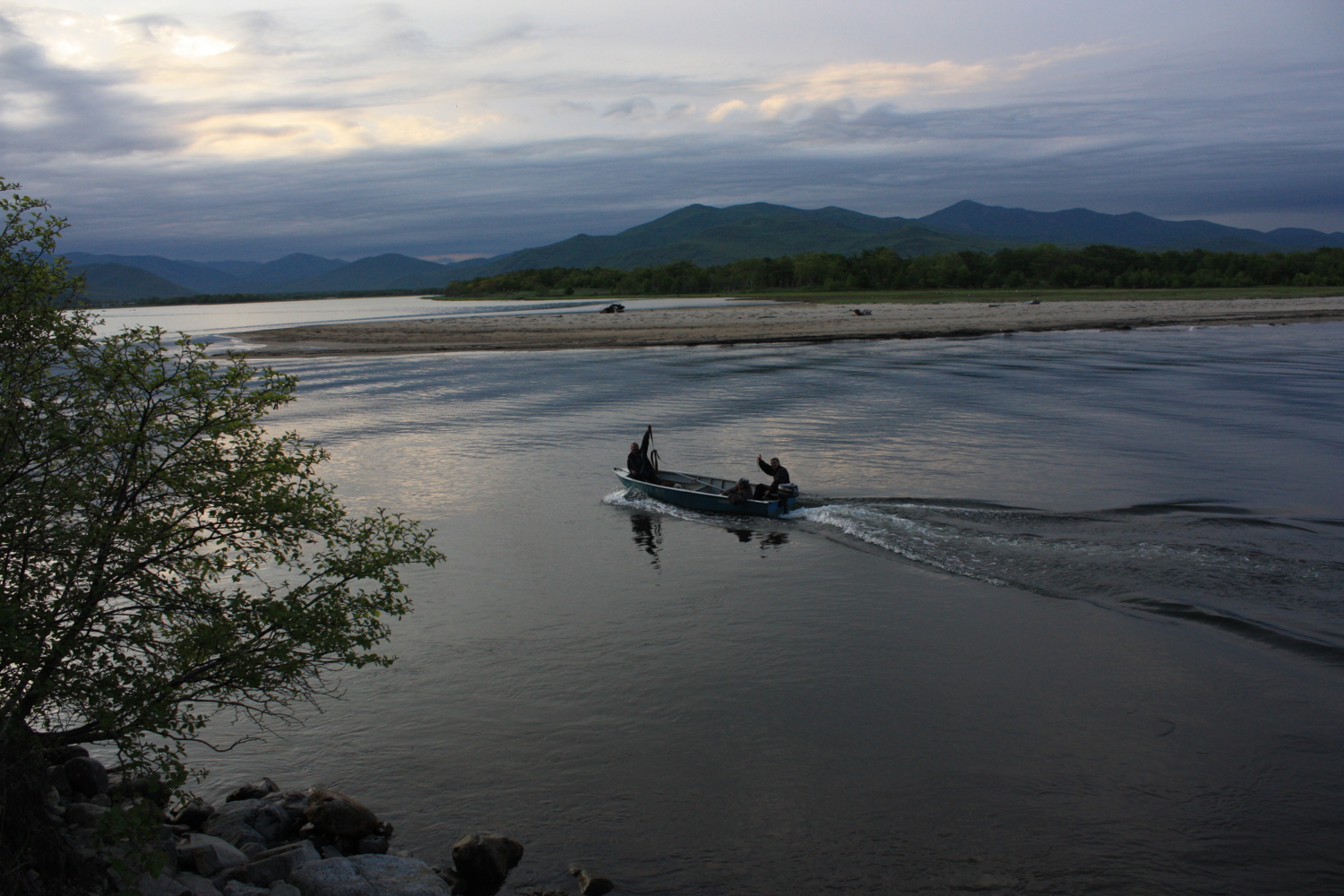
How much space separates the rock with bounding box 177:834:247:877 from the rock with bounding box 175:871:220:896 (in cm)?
22

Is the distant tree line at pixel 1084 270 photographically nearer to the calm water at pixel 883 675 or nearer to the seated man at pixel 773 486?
the calm water at pixel 883 675

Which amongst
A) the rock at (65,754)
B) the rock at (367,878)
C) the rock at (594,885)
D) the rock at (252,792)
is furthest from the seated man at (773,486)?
the rock at (65,754)

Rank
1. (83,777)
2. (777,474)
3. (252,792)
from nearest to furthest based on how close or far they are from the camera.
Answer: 1. (83,777)
2. (252,792)
3. (777,474)

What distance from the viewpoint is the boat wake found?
59.5 feet

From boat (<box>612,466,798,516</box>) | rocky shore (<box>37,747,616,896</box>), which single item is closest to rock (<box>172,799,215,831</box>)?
rocky shore (<box>37,747,616,896</box>)

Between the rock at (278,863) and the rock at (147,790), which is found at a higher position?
the rock at (147,790)

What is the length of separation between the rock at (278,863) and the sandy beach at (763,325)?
75.7m

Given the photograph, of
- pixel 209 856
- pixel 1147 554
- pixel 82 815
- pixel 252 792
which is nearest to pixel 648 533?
pixel 1147 554

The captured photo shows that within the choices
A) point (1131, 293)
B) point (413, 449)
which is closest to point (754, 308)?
point (1131, 293)

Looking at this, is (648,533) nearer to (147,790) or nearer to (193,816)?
(193,816)

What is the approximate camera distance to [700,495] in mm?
27391

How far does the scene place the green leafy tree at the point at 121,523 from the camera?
28.5 feet

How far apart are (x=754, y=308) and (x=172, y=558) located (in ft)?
420

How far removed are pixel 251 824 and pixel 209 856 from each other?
4.79 ft
